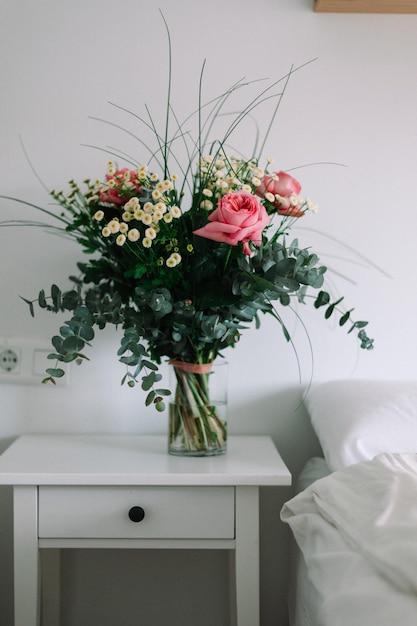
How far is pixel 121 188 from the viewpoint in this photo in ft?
4.37

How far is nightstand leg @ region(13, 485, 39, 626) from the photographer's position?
1.30m

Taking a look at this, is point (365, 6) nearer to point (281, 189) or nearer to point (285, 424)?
point (281, 189)

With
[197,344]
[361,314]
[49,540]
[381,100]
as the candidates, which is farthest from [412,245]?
[49,540]

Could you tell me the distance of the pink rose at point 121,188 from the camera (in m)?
1.32

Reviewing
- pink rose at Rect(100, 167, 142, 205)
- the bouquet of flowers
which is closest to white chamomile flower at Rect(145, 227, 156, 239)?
the bouquet of flowers

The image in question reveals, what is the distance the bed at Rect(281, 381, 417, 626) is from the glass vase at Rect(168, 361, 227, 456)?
0.69 ft

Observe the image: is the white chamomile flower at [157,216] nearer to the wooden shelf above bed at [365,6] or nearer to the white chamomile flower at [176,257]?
the white chamomile flower at [176,257]

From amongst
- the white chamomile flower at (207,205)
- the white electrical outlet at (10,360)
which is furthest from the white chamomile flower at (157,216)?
the white electrical outlet at (10,360)

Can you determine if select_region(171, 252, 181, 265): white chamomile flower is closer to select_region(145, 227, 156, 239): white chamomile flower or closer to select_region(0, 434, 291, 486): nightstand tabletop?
select_region(145, 227, 156, 239): white chamomile flower

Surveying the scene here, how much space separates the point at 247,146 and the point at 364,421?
66cm

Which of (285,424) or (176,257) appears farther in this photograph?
(285,424)

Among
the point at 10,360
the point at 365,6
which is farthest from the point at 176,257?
the point at 365,6

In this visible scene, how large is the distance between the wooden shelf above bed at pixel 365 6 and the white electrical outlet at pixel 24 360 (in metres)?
0.95

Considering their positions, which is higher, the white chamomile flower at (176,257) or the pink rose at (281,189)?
the pink rose at (281,189)
